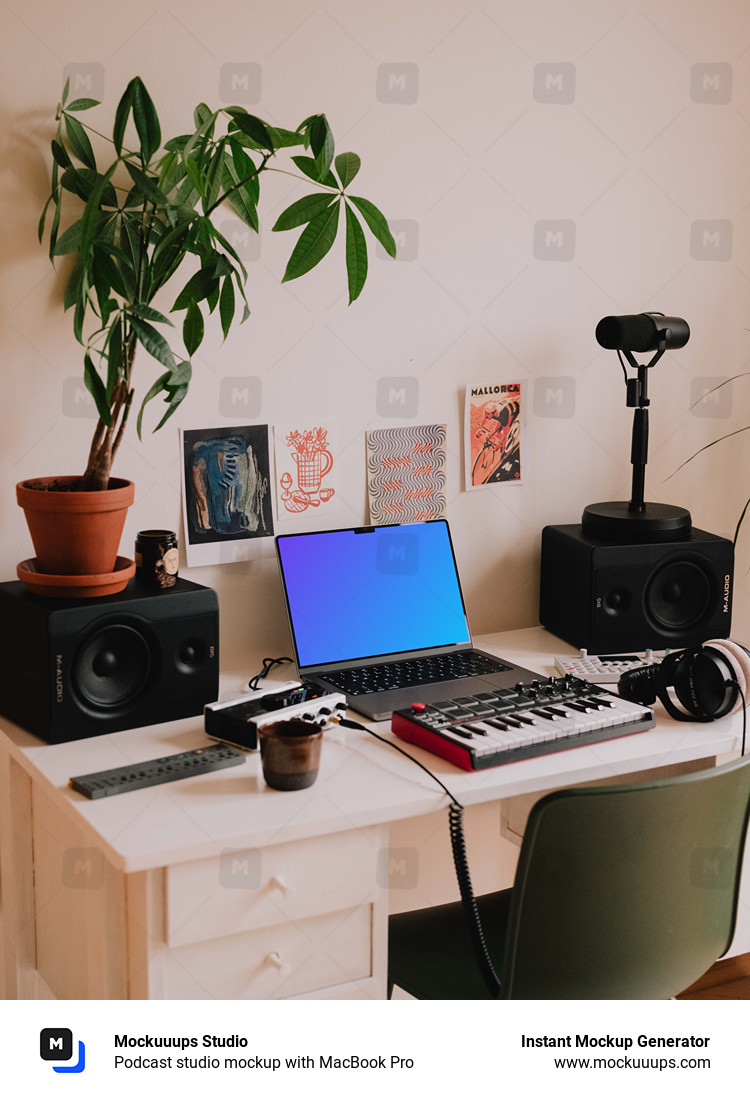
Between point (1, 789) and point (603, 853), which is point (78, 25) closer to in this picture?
point (1, 789)

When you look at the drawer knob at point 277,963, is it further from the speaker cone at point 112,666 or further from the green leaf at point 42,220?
the green leaf at point 42,220

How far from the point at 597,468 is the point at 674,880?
1.12 metres

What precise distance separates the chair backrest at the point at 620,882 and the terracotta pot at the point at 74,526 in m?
0.76

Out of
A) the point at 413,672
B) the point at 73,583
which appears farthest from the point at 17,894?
the point at 413,672

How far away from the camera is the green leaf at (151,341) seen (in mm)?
1546

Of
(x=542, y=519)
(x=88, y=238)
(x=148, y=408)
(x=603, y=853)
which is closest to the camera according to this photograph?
(x=603, y=853)

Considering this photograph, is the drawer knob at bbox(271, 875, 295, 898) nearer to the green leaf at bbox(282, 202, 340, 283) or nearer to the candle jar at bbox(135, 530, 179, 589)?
the candle jar at bbox(135, 530, 179, 589)

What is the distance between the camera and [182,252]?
1.64m

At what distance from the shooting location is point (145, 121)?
1.73 meters

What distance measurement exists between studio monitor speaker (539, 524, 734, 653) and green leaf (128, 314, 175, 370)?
90cm

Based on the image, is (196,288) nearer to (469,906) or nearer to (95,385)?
(95,385)
